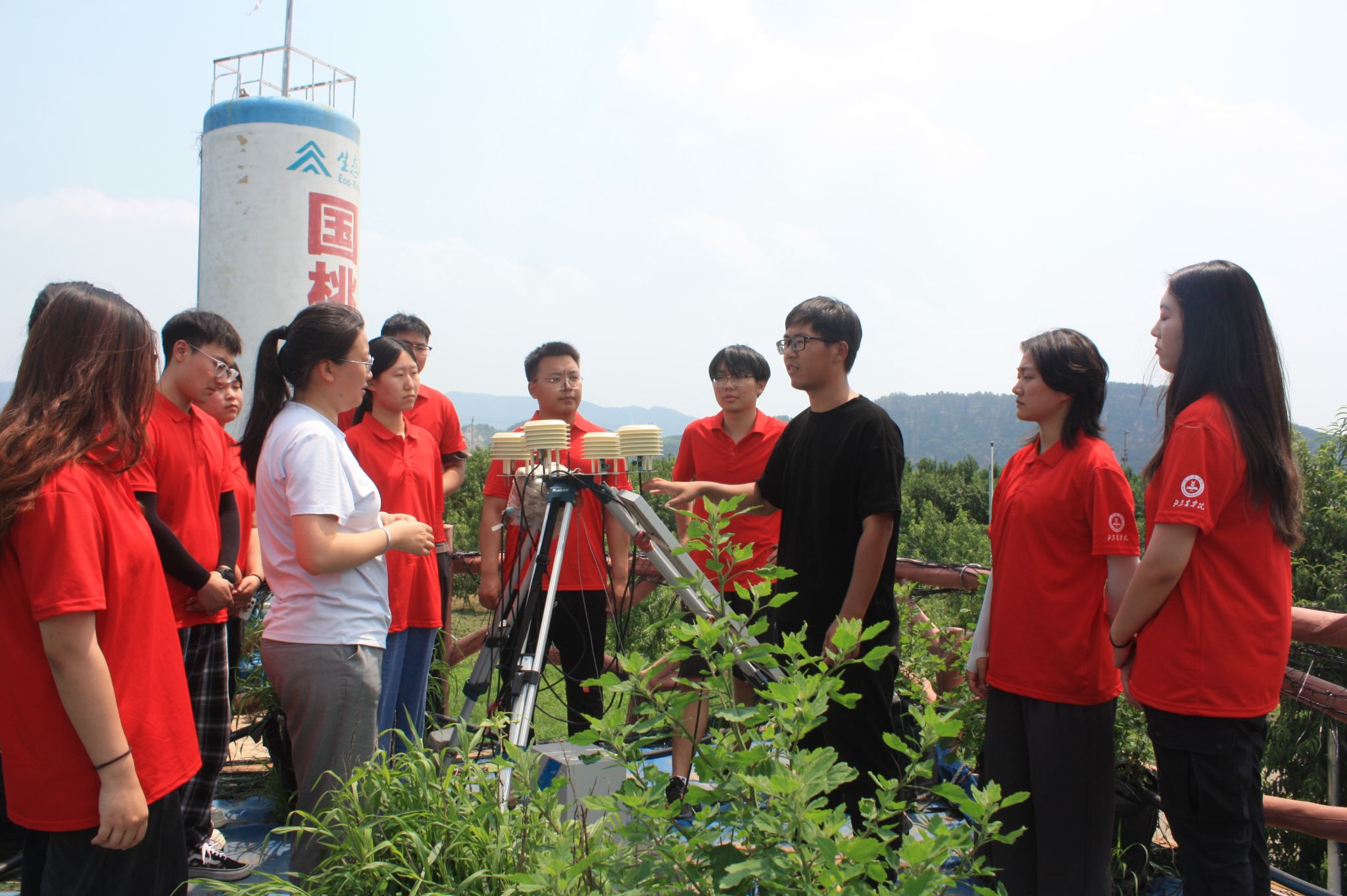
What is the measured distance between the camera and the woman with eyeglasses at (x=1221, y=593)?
6.85ft

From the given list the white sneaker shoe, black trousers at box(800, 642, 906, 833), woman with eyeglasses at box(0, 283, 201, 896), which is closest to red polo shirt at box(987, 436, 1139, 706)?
black trousers at box(800, 642, 906, 833)

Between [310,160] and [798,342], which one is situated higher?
[310,160]

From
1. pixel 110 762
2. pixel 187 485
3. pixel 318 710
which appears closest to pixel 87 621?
pixel 110 762

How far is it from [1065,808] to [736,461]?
193cm

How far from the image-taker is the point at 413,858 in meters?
1.98

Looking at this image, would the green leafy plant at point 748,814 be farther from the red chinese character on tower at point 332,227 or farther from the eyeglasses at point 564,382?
the red chinese character on tower at point 332,227

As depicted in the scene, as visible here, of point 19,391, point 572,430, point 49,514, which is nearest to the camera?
point 49,514

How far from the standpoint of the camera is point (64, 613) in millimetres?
1508

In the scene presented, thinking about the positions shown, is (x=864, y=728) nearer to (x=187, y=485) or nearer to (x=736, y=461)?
(x=736, y=461)

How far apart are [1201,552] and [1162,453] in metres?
0.26

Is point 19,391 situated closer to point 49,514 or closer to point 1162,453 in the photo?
point 49,514

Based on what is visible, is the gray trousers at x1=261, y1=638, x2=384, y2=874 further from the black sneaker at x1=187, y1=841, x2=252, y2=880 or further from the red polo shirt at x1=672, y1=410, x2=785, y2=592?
the red polo shirt at x1=672, y1=410, x2=785, y2=592

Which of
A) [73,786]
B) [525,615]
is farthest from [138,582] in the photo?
[525,615]

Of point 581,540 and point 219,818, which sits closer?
point 219,818
